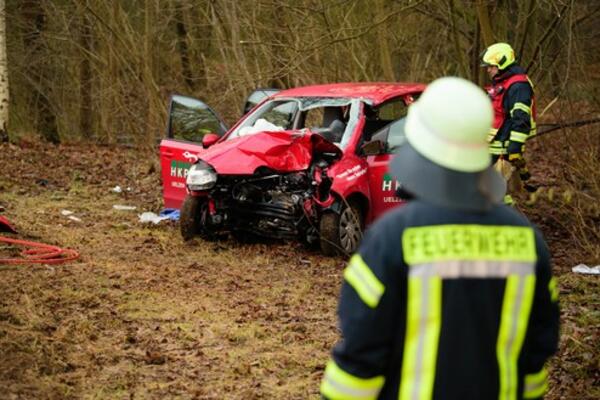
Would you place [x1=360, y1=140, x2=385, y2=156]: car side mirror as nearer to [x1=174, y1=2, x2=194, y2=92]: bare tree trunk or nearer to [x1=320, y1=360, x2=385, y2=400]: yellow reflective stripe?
[x1=320, y1=360, x2=385, y2=400]: yellow reflective stripe

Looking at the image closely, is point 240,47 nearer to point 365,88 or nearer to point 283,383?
point 365,88

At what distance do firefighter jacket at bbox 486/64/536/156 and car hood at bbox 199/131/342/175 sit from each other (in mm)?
1818

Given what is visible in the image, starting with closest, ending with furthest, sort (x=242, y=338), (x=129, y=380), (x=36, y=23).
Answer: (x=129, y=380) < (x=242, y=338) < (x=36, y=23)

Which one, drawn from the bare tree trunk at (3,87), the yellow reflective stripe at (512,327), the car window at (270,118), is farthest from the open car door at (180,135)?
the yellow reflective stripe at (512,327)

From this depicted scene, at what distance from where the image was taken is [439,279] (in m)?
2.66

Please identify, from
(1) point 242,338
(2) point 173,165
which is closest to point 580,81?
(2) point 173,165

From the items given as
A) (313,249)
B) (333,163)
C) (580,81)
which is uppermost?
(580,81)

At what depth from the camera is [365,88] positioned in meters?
11.0

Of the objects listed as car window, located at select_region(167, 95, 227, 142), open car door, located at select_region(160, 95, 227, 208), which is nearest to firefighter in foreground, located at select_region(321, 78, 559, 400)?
open car door, located at select_region(160, 95, 227, 208)

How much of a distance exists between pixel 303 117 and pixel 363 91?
74 cm

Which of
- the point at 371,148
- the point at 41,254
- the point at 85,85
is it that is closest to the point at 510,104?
the point at 371,148

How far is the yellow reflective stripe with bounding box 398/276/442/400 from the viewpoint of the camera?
2.66m

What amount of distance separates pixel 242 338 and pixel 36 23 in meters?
18.7

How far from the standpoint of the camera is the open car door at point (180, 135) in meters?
11.5
